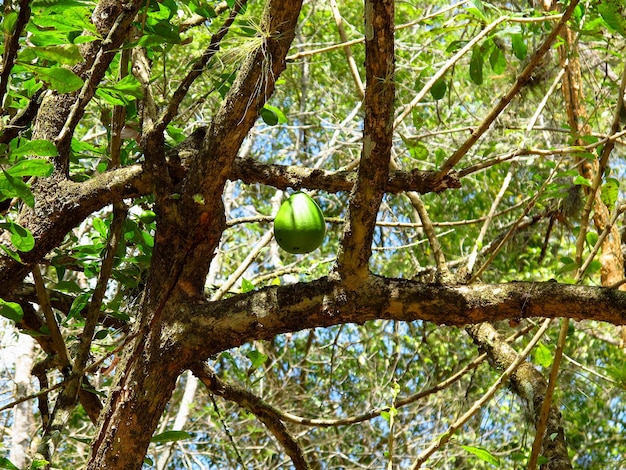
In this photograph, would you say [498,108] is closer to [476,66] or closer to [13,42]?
[476,66]

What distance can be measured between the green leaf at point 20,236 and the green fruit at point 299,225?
539 mm

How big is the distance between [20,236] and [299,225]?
59 centimetres

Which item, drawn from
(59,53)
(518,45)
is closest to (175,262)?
(59,53)

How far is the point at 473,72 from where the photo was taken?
1.96 m

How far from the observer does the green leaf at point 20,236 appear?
1.49 metres

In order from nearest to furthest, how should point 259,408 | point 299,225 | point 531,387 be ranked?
point 299,225, point 259,408, point 531,387

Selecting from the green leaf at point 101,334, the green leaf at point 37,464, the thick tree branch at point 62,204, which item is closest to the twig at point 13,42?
the thick tree branch at point 62,204

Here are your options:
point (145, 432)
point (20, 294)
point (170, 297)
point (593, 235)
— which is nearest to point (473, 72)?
point (593, 235)

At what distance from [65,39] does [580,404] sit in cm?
581

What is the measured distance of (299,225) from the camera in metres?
1.73

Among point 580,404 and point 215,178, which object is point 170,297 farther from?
point 580,404

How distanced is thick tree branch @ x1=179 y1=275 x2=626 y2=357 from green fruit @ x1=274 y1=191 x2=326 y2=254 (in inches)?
9.0

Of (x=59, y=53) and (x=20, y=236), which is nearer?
(x=59, y=53)

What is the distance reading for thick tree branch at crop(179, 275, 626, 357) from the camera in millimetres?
1354
